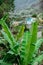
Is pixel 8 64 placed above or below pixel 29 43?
below

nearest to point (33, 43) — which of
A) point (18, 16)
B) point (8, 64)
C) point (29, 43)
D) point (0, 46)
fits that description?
point (29, 43)

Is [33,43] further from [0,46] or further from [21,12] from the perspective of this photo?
[21,12]

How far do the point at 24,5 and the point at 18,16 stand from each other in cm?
225

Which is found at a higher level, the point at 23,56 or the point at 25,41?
the point at 25,41

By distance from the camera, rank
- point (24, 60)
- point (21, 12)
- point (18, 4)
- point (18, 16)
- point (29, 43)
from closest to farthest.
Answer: point (29, 43), point (24, 60), point (18, 16), point (21, 12), point (18, 4)

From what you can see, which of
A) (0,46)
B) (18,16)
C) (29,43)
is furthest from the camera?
(18,16)

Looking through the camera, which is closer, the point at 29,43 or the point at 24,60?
the point at 29,43

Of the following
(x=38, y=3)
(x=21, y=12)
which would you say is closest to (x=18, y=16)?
(x=21, y=12)

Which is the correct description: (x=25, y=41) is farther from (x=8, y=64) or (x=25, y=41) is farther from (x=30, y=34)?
(x=8, y=64)

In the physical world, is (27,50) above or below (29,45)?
below

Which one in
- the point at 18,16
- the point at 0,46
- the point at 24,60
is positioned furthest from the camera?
the point at 18,16

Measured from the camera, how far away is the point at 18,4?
12.6 meters

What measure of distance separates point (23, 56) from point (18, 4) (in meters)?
7.91

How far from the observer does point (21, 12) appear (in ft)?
37.6
